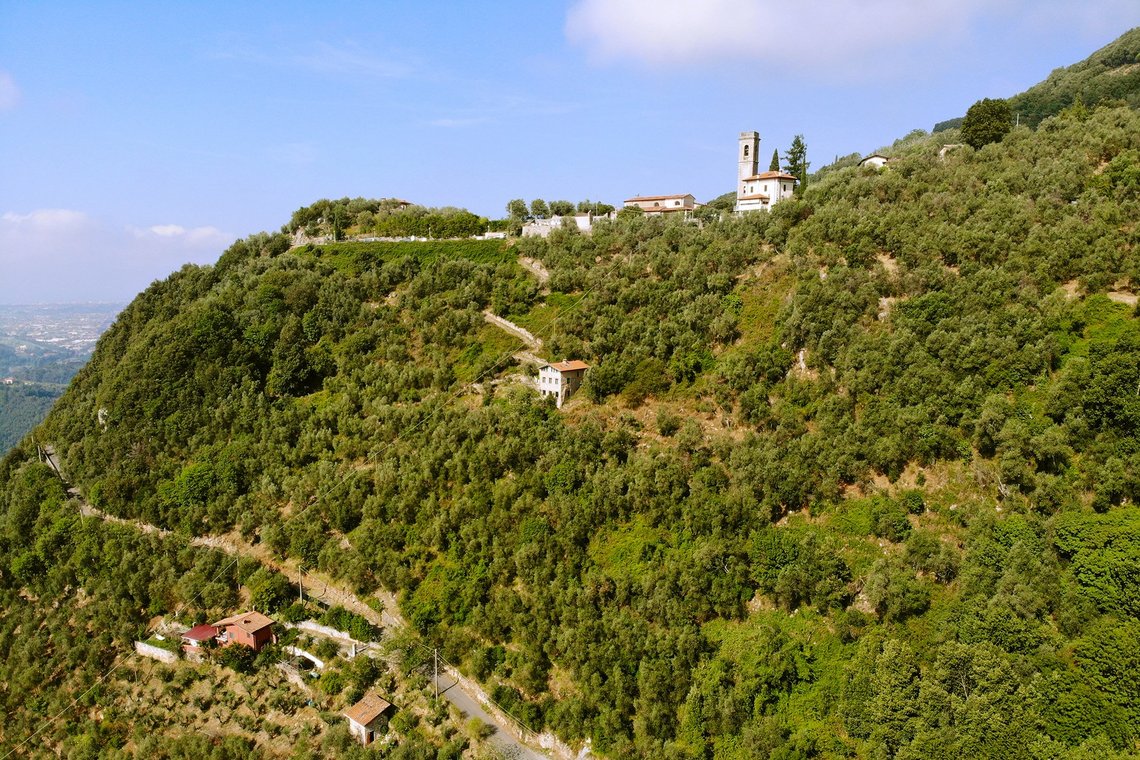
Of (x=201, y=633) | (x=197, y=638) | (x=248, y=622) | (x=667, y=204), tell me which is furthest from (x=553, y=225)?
(x=197, y=638)

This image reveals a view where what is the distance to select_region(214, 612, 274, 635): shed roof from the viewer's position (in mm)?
30295

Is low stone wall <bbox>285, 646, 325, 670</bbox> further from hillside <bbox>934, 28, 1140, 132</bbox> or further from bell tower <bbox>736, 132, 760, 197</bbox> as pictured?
hillside <bbox>934, 28, 1140, 132</bbox>

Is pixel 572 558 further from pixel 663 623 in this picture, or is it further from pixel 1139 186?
pixel 1139 186

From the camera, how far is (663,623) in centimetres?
2781

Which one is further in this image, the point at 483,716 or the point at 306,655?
the point at 306,655

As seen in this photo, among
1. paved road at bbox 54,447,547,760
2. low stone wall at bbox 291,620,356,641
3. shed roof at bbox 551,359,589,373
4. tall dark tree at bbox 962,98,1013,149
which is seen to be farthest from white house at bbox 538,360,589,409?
tall dark tree at bbox 962,98,1013,149

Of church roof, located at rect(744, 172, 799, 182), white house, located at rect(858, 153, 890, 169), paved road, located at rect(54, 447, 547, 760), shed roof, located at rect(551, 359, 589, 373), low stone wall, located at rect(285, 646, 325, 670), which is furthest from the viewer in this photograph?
white house, located at rect(858, 153, 890, 169)

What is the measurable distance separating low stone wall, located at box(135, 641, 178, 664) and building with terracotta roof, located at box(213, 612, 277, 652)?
212cm

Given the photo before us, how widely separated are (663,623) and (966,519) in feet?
38.5

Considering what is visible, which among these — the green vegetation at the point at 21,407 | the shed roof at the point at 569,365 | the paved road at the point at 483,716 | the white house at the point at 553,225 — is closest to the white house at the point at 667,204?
the white house at the point at 553,225

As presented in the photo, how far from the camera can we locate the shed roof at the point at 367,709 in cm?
2686

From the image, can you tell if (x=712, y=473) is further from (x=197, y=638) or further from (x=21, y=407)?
(x=21, y=407)

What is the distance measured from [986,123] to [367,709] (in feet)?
159

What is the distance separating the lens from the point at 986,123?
152 ft
